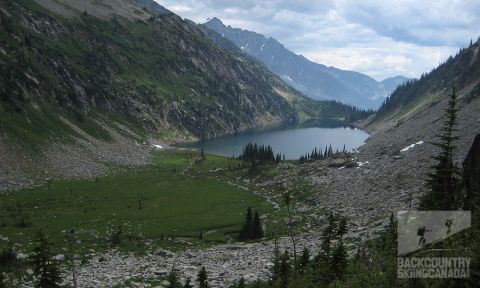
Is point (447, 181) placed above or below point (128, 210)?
above

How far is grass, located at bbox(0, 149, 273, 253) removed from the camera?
7194cm

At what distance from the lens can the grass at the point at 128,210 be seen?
7194 cm

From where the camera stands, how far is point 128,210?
313ft

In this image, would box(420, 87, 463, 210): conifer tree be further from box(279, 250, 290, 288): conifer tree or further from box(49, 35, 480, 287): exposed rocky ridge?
box(279, 250, 290, 288): conifer tree

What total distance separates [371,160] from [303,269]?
302 ft

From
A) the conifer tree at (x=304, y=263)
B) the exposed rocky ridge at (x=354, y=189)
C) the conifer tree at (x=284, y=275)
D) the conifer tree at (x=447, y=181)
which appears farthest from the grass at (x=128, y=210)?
the conifer tree at (x=447, y=181)

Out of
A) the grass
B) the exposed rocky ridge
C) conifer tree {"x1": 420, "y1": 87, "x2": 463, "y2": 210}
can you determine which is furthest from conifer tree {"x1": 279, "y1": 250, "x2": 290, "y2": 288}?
the grass

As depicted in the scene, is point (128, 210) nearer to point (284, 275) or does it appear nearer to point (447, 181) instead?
point (284, 275)

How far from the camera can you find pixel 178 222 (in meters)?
88.5

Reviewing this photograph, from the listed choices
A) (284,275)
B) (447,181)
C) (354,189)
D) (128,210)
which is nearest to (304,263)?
(284,275)

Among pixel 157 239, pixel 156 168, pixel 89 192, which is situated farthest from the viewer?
pixel 156 168

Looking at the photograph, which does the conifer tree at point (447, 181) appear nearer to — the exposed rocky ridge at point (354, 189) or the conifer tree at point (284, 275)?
the exposed rocky ridge at point (354, 189)

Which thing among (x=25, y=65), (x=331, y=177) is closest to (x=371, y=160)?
(x=331, y=177)

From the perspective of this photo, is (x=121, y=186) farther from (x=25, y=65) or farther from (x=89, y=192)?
(x=25, y=65)
